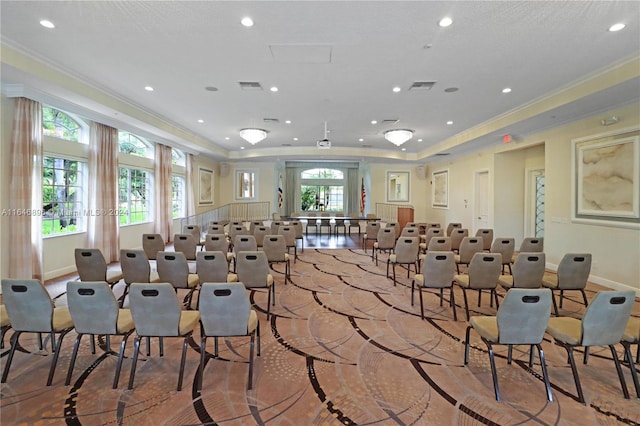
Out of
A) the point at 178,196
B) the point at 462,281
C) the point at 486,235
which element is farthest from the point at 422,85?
the point at 178,196

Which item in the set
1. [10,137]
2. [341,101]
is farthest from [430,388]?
[10,137]

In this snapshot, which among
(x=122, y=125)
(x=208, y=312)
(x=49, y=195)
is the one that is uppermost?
(x=122, y=125)

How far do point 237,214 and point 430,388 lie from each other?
1241cm

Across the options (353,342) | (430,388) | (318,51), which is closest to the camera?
(430,388)

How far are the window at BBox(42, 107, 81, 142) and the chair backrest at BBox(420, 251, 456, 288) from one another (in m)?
7.08

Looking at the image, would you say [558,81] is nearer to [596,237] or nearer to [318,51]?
[596,237]

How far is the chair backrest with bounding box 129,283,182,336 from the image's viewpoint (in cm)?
249

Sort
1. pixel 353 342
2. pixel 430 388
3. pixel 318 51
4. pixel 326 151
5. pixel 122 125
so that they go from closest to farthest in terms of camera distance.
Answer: pixel 430 388, pixel 353 342, pixel 318 51, pixel 122 125, pixel 326 151

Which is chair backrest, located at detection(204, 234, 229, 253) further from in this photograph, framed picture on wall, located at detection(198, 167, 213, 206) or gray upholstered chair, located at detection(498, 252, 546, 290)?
framed picture on wall, located at detection(198, 167, 213, 206)

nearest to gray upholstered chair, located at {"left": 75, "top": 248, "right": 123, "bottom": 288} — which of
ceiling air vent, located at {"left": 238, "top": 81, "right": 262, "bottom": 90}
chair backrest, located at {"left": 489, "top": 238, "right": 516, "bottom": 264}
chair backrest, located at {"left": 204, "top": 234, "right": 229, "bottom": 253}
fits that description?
chair backrest, located at {"left": 204, "top": 234, "right": 229, "bottom": 253}

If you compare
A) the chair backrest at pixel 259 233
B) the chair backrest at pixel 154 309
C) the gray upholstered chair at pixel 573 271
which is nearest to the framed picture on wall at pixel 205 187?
the chair backrest at pixel 259 233

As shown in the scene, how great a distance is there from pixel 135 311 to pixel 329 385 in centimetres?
173

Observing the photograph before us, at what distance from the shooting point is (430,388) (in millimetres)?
2520

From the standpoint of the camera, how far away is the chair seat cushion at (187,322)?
2.61 m
